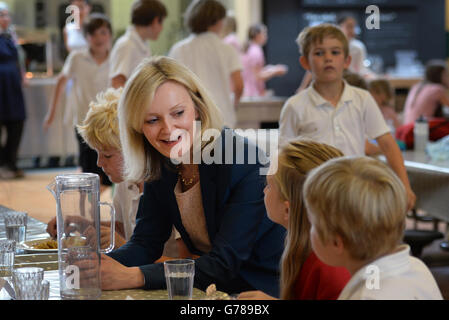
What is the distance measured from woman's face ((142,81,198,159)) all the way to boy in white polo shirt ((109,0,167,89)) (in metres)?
2.84

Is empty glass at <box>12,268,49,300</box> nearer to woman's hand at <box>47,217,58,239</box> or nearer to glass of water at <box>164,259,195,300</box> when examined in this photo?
glass of water at <box>164,259,195,300</box>

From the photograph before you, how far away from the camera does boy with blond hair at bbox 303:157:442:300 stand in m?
1.23

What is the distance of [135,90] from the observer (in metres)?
1.89

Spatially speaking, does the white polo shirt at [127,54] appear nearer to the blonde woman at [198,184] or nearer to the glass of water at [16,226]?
the glass of water at [16,226]

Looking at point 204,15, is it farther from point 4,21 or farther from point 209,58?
point 4,21

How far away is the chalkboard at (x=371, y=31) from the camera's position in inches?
448

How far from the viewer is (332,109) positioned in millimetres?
3482

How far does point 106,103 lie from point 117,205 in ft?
1.60

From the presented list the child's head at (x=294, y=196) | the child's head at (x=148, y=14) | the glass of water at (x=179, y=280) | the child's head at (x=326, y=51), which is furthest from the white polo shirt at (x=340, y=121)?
the glass of water at (x=179, y=280)

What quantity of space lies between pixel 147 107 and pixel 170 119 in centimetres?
7

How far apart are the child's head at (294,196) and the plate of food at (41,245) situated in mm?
735

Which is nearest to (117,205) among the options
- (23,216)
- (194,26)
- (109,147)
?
(109,147)

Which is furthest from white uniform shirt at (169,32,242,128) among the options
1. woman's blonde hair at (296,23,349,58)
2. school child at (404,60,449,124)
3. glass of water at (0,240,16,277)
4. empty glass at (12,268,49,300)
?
empty glass at (12,268,49,300)
